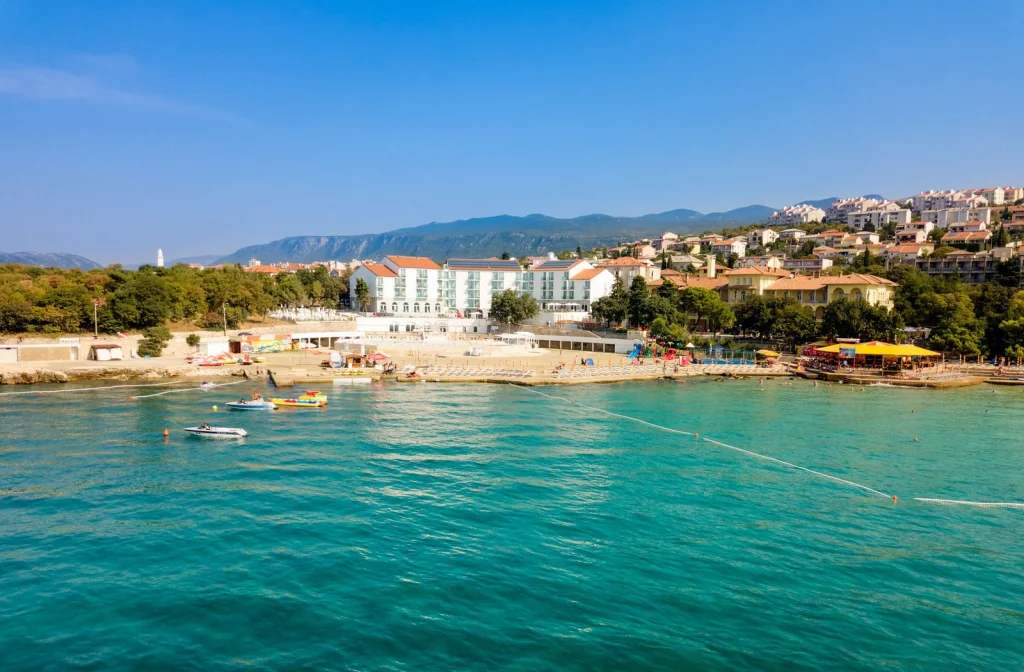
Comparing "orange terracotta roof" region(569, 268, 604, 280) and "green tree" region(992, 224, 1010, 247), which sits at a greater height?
"green tree" region(992, 224, 1010, 247)

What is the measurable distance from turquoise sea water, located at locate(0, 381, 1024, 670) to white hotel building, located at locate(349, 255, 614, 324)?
148ft

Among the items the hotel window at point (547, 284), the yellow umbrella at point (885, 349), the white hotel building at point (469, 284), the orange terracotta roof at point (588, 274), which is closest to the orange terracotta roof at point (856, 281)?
the yellow umbrella at point (885, 349)

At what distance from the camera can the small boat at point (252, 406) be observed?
2967 centimetres

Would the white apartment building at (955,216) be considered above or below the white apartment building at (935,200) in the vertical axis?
below

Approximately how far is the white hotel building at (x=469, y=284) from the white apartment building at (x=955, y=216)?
216 feet

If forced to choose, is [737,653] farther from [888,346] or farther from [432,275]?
[432,275]

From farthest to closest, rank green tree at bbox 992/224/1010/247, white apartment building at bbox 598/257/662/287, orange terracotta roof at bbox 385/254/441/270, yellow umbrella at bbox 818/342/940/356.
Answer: white apartment building at bbox 598/257/662/287, green tree at bbox 992/224/1010/247, orange terracotta roof at bbox 385/254/441/270, yellow umbrella at bbox 818/342/940/356

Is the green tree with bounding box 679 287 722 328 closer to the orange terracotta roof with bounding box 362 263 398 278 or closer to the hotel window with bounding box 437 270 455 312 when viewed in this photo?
the hotel window with bounding box 437 270 455 312

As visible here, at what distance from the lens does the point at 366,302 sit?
72.6 m

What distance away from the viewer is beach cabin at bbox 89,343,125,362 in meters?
42.1

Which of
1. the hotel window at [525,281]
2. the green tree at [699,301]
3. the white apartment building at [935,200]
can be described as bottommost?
the green tree at [699,301]

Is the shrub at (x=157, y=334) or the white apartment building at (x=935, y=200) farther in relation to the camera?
the white apartment building at (x=935, y=200)

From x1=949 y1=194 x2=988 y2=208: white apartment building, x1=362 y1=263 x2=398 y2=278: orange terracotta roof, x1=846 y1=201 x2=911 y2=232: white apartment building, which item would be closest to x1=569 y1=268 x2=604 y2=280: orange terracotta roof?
x1=362 y1=263 x2=398 y2=278: orange terracotta roof

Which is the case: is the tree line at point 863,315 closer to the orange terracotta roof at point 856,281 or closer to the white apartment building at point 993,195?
the orange terracotta roof at point 856,281
